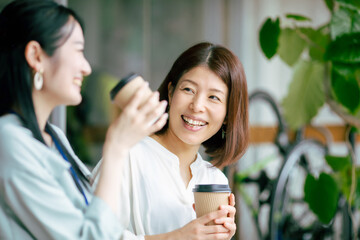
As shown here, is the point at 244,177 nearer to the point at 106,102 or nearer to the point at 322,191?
the point at 322,191

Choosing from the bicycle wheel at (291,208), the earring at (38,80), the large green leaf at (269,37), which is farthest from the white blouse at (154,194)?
the bicycle wheel at (291,208)

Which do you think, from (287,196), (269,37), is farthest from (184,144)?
(287,196)

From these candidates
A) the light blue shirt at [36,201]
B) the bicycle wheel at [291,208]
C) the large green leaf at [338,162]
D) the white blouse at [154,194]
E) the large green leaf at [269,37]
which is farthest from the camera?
the bicycle wheel at [291,208]

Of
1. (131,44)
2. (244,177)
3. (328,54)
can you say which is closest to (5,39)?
(328,54)

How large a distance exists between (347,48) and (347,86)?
0.17 meters

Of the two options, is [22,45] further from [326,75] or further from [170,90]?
[326,75]

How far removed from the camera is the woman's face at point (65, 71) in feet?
2.72

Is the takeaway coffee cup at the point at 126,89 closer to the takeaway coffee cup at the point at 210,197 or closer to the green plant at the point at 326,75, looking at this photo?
the takeaway coffee cup at the point at 210,197

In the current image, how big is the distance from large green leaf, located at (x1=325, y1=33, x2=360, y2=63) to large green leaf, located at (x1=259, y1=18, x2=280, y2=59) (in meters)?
0.26

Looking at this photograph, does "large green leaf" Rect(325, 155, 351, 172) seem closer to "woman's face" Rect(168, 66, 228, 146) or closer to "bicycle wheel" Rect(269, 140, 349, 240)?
"bicycle wheel" Rect(269, 140, 349, 240)

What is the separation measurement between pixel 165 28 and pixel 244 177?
1586 mm

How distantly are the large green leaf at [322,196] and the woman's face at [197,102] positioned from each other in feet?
2.87

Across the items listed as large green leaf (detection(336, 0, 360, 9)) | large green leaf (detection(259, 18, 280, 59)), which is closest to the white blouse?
large green leaf (detection(259, 18, 280, 59))

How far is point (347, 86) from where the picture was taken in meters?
1.87
